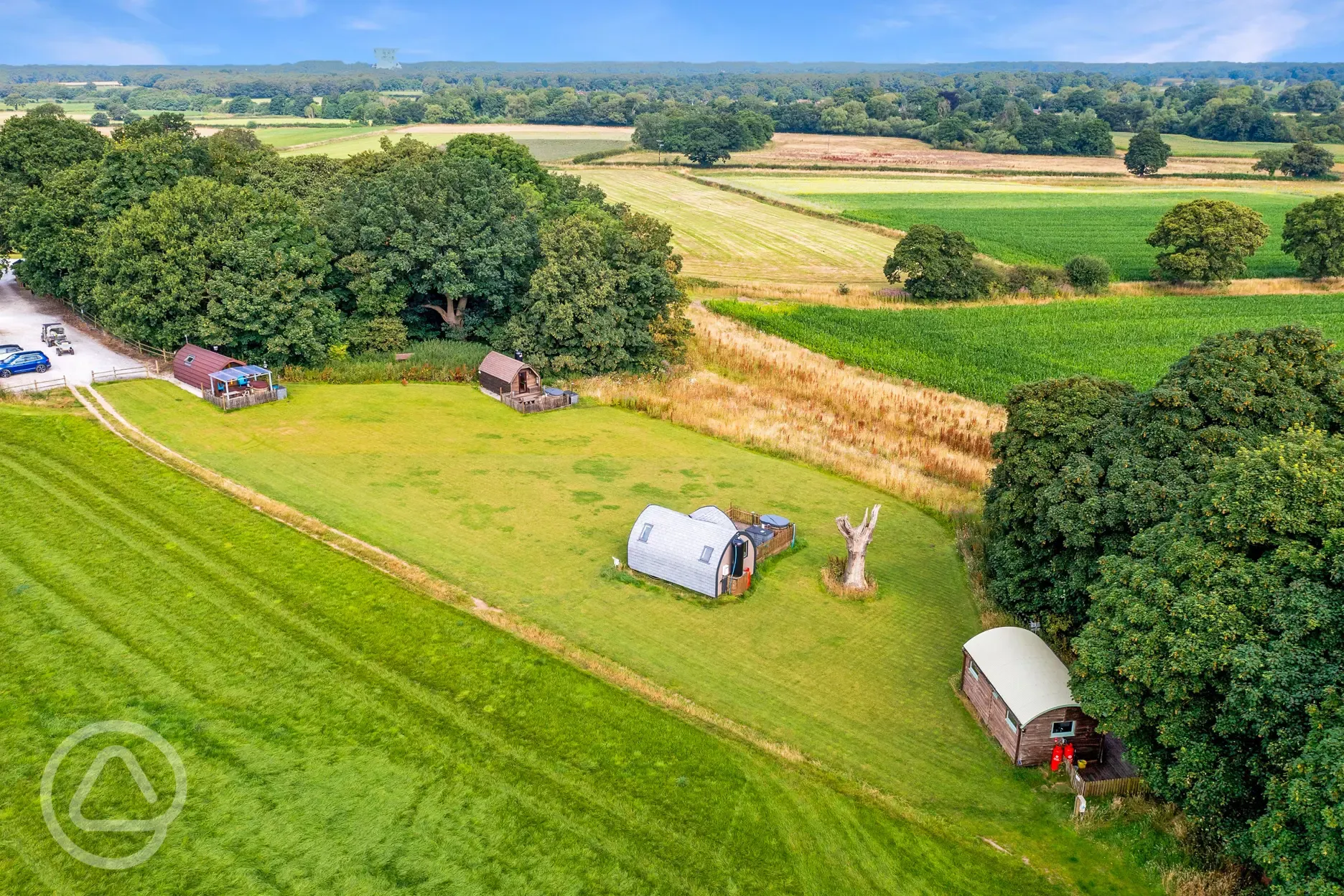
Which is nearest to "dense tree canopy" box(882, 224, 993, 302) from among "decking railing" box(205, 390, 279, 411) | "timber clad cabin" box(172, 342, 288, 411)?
"timber clad cabin" box(172, 342, 288, 411)

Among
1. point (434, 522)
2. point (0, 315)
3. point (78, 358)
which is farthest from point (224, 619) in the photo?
point (0, 315)

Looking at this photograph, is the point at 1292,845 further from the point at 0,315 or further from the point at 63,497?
the point at 0,315

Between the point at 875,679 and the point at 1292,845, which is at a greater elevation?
the point at 1292,845

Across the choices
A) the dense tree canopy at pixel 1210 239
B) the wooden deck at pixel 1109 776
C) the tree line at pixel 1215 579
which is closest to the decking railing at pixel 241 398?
the tree line at pixel 1215 579

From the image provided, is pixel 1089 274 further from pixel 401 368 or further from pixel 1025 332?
pixel 401 368

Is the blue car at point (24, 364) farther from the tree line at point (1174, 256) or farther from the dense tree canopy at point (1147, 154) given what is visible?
the dense tree canopy at point (1147, 154)

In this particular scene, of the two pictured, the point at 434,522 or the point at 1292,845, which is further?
the point at 434,522

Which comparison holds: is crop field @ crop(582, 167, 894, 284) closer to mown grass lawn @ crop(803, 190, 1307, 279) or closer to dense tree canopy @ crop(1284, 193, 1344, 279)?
mown grass lawn @ crop(803, 190, 1307, 279)

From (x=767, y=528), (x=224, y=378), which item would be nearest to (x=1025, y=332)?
(x=767, y=528)
